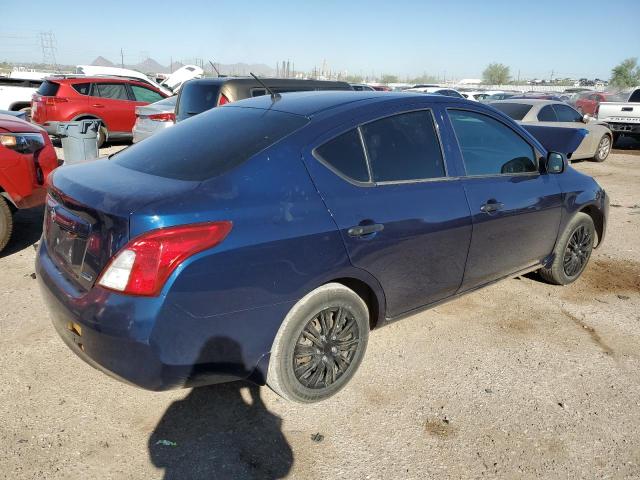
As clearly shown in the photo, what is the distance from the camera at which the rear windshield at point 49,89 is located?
1116 cm

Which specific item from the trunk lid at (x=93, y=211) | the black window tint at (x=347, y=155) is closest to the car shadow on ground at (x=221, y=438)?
the trunk lid at (x=93, y=211)

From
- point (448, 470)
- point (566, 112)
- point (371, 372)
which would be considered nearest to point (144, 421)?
point (371, 372)

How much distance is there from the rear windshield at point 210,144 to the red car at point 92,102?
8.76 metres

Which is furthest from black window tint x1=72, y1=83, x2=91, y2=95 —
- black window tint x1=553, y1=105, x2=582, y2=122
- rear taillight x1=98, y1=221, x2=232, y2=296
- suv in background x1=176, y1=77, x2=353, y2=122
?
rear taillight x1=98, y1=221, x2=232, y2=296

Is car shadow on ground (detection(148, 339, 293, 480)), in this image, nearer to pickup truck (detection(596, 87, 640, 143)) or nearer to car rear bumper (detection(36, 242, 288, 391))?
car rear bumper (detection(36, 242, 288, 391))

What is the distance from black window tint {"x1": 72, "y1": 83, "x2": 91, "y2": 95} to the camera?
11.4 m

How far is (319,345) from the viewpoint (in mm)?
2740

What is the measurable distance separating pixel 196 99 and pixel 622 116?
1263 centimetres

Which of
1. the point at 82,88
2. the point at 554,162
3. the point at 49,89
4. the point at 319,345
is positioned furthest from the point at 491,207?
the point at 49,89

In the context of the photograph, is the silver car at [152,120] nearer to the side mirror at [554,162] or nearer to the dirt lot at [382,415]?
the dirt lot at [382,415]

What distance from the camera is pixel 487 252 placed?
137 inches

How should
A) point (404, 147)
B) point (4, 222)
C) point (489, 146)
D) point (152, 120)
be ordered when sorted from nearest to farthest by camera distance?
point (404, 147), point (489, 146), point (4, 222), point (152, 120)

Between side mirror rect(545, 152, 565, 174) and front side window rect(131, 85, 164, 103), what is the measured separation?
35.2ft

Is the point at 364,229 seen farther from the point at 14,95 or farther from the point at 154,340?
the point at 14,95
